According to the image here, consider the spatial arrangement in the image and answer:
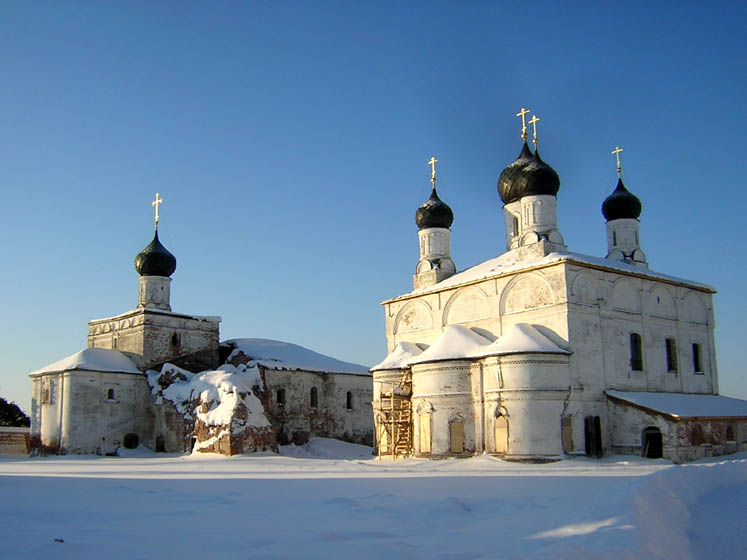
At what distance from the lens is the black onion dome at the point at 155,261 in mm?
31938

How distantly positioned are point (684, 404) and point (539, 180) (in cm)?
873

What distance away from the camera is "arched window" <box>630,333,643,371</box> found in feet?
75.9

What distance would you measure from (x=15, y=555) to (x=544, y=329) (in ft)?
58.8

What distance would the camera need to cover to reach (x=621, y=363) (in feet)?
74.3

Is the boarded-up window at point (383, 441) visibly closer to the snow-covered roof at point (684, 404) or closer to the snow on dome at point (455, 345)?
the snow on dome at point (455, 345)

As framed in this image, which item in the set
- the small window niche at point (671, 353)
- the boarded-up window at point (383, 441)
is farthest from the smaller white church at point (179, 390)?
the small window niche at point (671, 353)

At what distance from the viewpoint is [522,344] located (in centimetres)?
2094

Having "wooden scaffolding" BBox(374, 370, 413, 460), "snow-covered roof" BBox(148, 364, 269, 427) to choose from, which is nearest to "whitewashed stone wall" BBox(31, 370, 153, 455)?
"snow-covered roof" BBox(148, 364, 269, 427)

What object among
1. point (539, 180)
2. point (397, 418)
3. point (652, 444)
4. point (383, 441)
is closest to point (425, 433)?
point (397, 418)

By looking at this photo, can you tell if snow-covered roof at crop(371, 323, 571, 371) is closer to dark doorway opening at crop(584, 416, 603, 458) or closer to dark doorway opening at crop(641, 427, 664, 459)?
dark doorway opening at crop(584, 416, 603, 458)

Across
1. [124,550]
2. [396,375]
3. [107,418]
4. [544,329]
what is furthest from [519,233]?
[124,550]

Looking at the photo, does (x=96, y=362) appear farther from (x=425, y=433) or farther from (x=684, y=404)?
(x=684, y=404)

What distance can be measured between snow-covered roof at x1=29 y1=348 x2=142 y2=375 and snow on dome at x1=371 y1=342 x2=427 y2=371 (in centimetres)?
1095

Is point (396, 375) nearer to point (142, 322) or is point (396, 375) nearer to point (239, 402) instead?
point (239, 402)
